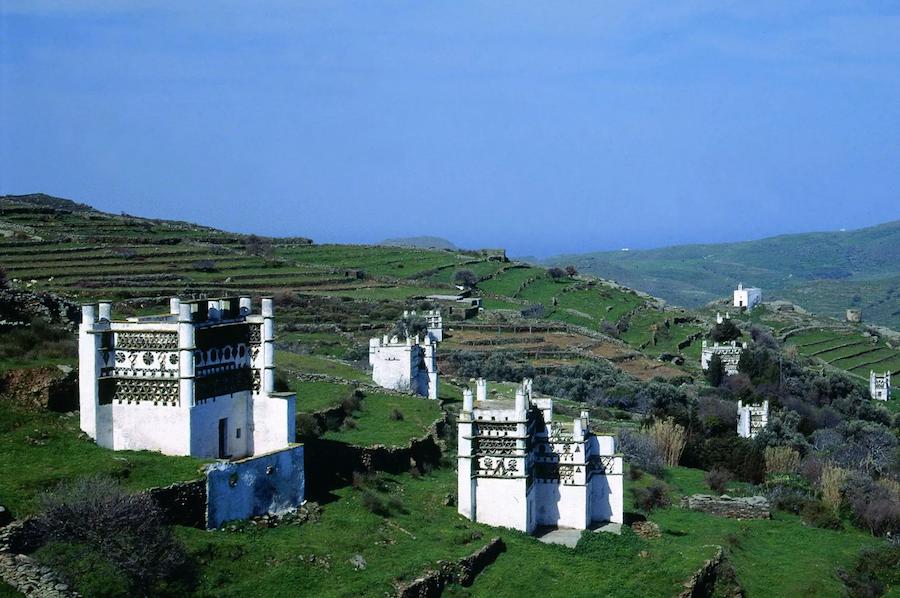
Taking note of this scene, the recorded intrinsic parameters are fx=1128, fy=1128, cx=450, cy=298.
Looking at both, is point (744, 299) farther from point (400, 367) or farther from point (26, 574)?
point (26, 574)

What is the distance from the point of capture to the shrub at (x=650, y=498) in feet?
102

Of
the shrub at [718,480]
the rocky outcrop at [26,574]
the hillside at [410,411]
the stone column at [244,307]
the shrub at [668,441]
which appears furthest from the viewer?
the shrub at [668,441]

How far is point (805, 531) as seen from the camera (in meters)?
32.2

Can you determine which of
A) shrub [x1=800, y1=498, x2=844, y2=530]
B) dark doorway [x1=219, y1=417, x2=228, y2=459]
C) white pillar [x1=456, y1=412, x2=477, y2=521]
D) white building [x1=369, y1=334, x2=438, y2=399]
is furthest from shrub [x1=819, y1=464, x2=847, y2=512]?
dark doorway [x1=219, y1=417, x2=228, y2=459]

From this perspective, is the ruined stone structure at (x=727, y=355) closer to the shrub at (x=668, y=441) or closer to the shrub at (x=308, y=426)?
the shrub at (x=668, y=441)

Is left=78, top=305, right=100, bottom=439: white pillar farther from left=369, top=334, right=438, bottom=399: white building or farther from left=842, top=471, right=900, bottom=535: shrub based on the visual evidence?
left=842, top=471, right=900, bottom=535: shrub

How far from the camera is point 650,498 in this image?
3158 cm

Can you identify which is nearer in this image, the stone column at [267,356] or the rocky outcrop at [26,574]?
the rocky outcrop at [26,574]

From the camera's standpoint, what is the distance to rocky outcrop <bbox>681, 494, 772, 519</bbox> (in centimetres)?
3266

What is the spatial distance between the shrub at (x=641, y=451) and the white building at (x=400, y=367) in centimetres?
667

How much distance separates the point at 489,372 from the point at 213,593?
3593 cm

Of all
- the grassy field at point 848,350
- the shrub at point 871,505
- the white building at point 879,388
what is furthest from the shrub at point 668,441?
the grassy field at point 848,350

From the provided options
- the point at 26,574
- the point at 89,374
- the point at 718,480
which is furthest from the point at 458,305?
the point at 26,574

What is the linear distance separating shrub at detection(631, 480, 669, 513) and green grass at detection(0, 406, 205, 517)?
14.8 metres
